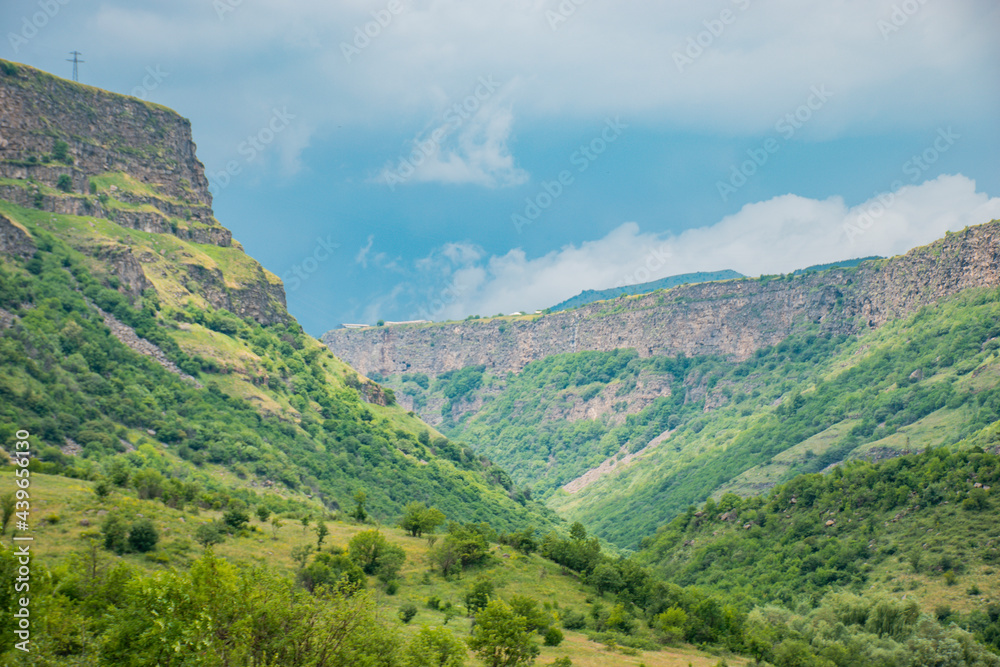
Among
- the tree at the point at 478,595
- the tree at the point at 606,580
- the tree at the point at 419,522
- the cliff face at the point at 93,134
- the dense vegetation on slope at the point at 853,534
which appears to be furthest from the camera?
the cliff face at the point at 93,134

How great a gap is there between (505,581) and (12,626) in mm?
58269

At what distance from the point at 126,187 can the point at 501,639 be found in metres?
143

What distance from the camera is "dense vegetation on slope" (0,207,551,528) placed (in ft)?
308

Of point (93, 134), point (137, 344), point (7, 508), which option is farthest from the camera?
point (93, 134)

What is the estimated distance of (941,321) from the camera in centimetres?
19638

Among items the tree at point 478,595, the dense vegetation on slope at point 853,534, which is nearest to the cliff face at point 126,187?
the tree at point 478,595

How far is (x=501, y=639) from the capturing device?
47.4 m

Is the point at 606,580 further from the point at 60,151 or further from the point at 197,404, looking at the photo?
the point at 60,151

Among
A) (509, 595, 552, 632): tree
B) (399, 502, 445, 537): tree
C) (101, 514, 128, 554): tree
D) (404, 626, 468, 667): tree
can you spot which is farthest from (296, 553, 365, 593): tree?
(399, 502, 445, 537): tree

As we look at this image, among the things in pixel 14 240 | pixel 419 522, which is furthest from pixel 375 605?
pixel 14 240

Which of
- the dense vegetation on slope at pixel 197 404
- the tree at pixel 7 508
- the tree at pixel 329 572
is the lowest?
the tree at pixel 329 572

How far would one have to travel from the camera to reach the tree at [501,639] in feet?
156

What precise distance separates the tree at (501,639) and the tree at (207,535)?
92.7 ft

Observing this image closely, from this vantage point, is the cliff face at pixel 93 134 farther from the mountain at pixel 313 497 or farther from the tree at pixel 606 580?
the tree at pixel 606 580
